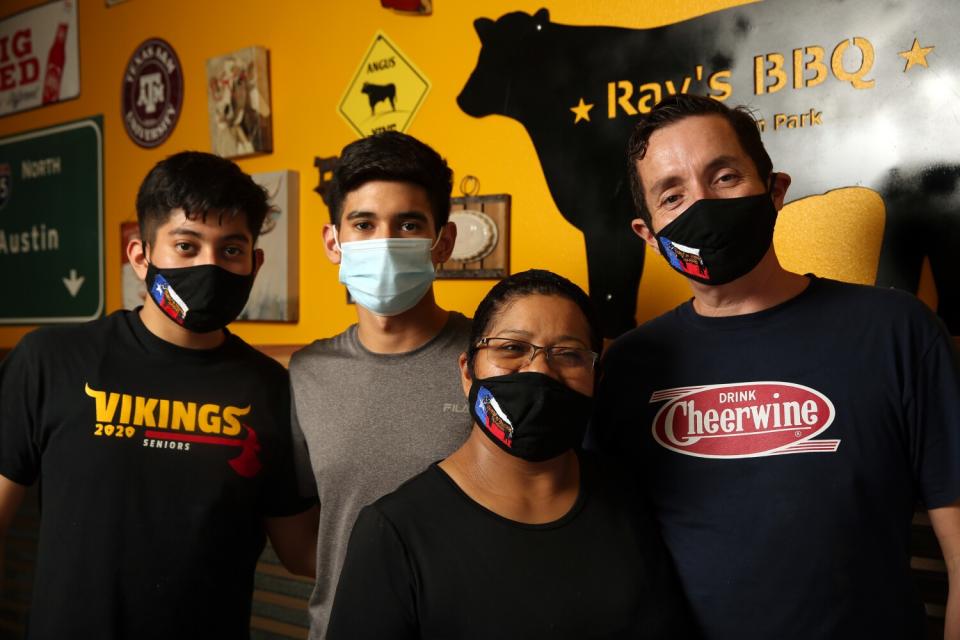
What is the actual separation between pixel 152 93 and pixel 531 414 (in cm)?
228

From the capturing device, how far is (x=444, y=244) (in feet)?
5.57

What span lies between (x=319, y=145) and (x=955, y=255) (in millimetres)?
1759

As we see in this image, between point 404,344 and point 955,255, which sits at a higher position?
point 955,255

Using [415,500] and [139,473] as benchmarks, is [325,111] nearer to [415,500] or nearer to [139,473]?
[139,473]

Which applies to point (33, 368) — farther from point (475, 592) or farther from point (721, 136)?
point (721, 136)

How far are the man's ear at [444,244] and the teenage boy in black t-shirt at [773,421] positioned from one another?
448mm

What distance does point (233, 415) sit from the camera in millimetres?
1695

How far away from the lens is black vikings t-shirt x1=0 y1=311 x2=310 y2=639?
159cm

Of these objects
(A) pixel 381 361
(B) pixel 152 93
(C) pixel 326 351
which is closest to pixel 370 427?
(A) pixel 381 361

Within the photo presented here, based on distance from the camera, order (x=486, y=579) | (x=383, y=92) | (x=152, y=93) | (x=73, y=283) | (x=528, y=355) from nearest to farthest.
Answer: (x=486, y=579), (x=528, y=355), (x=383, y=92), (x=152, y=93), (x=73, y=283)

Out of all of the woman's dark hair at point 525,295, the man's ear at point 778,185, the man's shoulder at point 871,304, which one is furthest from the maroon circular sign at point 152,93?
the man's shoulder at point 871,304

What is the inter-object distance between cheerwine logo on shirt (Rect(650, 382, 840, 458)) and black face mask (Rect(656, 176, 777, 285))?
0.64 ft

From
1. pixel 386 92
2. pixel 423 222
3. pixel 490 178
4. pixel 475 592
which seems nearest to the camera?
pixel 475 592

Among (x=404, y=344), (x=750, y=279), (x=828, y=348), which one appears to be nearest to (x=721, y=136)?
(x=750, y=279)
